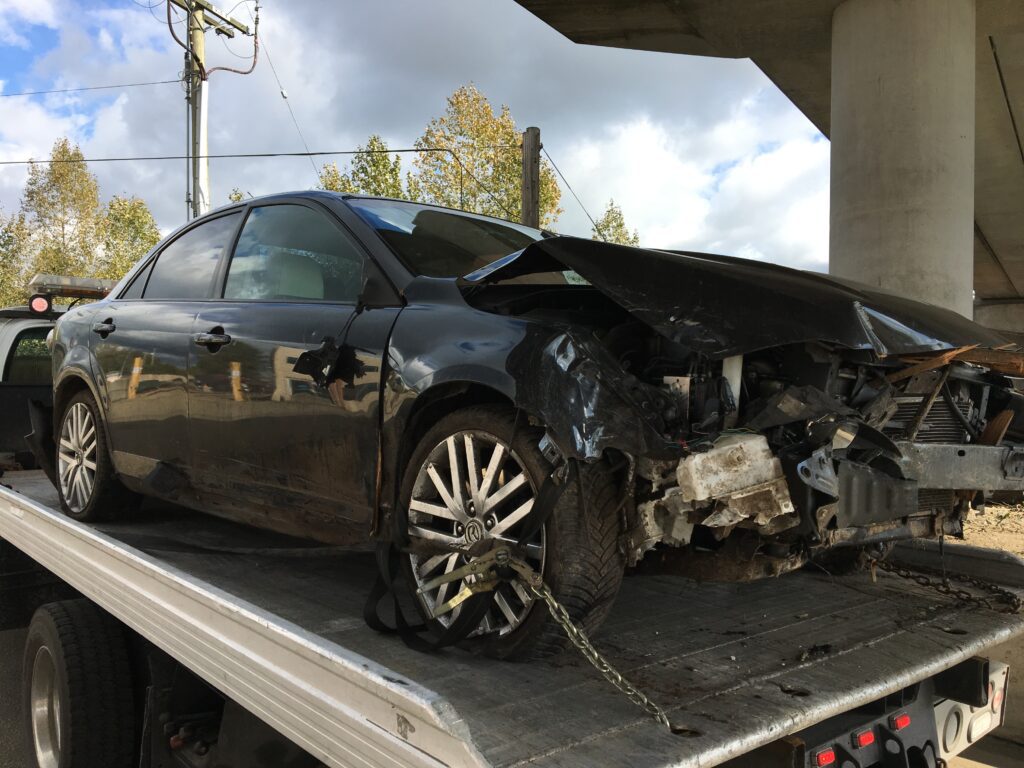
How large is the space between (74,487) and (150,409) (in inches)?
42.5

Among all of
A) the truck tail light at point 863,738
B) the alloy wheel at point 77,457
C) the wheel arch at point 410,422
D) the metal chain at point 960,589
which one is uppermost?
the wheel arch at point 410,422

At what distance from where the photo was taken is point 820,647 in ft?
8.53

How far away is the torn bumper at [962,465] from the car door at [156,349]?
2814mm

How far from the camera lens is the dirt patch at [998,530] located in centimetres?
681

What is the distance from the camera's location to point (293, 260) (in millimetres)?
3416

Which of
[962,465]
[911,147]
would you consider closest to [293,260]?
[962,465]

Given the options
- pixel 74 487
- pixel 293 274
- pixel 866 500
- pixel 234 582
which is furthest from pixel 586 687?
pixel 74 487

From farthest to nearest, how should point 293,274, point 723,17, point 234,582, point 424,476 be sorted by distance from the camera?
1. point 723,17
2. point 293,274
3. point 234,582
4. point 424,476

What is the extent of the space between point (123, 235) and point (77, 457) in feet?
85.2

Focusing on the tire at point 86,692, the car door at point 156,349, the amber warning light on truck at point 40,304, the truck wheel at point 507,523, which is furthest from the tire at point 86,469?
the amber warning light on truck at point 40,304

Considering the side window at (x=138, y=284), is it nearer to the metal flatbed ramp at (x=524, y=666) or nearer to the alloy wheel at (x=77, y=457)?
the alloy wheel at (x=77, y=457)

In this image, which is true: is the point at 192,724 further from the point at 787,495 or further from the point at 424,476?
the point at 787,495

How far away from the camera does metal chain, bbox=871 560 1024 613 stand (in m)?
3.11

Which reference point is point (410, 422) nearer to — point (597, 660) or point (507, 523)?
point (507, 523)
